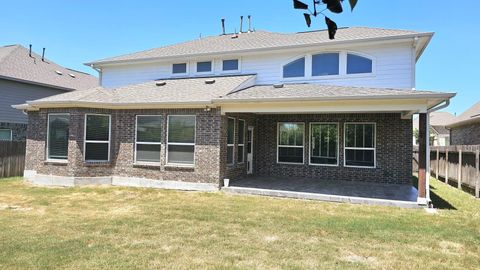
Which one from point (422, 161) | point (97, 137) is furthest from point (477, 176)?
point (97, 137)

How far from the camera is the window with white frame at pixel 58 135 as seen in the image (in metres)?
12.3

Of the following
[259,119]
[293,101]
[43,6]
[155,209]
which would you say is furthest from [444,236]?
[43,6]

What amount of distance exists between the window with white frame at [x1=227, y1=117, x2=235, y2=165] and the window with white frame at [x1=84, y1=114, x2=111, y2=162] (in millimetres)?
4610

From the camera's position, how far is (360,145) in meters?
13.2

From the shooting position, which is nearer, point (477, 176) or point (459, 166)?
point (477, 176)

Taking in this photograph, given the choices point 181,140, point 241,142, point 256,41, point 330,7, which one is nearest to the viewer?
point 330,7

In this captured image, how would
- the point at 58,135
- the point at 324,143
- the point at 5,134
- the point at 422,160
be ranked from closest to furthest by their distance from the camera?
the point at 422,160, the point at 58,135, the point at 324,143, the point at 5,134

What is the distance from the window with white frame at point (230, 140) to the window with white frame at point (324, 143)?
3626 millimetres

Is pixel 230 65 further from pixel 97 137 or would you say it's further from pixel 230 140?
pixel 97 137

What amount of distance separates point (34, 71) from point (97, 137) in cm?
1190

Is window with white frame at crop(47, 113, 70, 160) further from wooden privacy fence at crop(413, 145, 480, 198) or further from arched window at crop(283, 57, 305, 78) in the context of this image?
wooden privacy fence at crop(413, 145, 480, 198)

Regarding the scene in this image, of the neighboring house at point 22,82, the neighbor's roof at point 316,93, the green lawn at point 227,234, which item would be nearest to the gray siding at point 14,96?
the neighboring house at point 22,82

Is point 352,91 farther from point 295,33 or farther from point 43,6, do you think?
point 43,6

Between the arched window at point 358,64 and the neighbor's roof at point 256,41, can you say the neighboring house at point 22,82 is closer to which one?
the neighbor's roof at point 256,41
